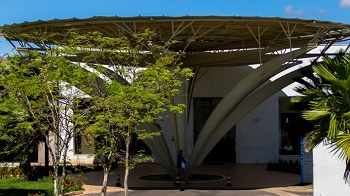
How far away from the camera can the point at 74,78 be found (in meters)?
13.2

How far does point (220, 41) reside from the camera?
29.9 metres

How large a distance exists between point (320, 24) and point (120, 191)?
10729mm

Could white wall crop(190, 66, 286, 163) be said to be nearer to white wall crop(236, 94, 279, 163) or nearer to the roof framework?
white wall crop(236, 94, 279, 163)

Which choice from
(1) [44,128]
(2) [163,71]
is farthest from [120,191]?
(1) [44,128]

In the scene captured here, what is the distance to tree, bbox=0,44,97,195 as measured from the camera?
1301cm

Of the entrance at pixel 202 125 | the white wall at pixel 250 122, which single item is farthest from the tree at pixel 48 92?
the entrance at pixel 202 125

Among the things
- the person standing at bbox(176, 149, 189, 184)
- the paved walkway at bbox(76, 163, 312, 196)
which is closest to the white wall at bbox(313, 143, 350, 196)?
the paved walkway at bbox(76, 163, 312, 196)

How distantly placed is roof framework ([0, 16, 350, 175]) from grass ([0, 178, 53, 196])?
5.50 metres

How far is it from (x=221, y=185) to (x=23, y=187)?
843cm

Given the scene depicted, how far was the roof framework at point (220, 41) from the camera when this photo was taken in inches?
892

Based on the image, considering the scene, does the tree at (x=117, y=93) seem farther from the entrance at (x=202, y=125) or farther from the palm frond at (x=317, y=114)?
the entrance at (x=202, y=125)

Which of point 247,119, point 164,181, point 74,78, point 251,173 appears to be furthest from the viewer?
point 247,119

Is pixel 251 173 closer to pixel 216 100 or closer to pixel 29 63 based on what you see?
pixel 216 100

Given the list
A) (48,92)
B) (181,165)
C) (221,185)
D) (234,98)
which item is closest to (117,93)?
(48,92)
